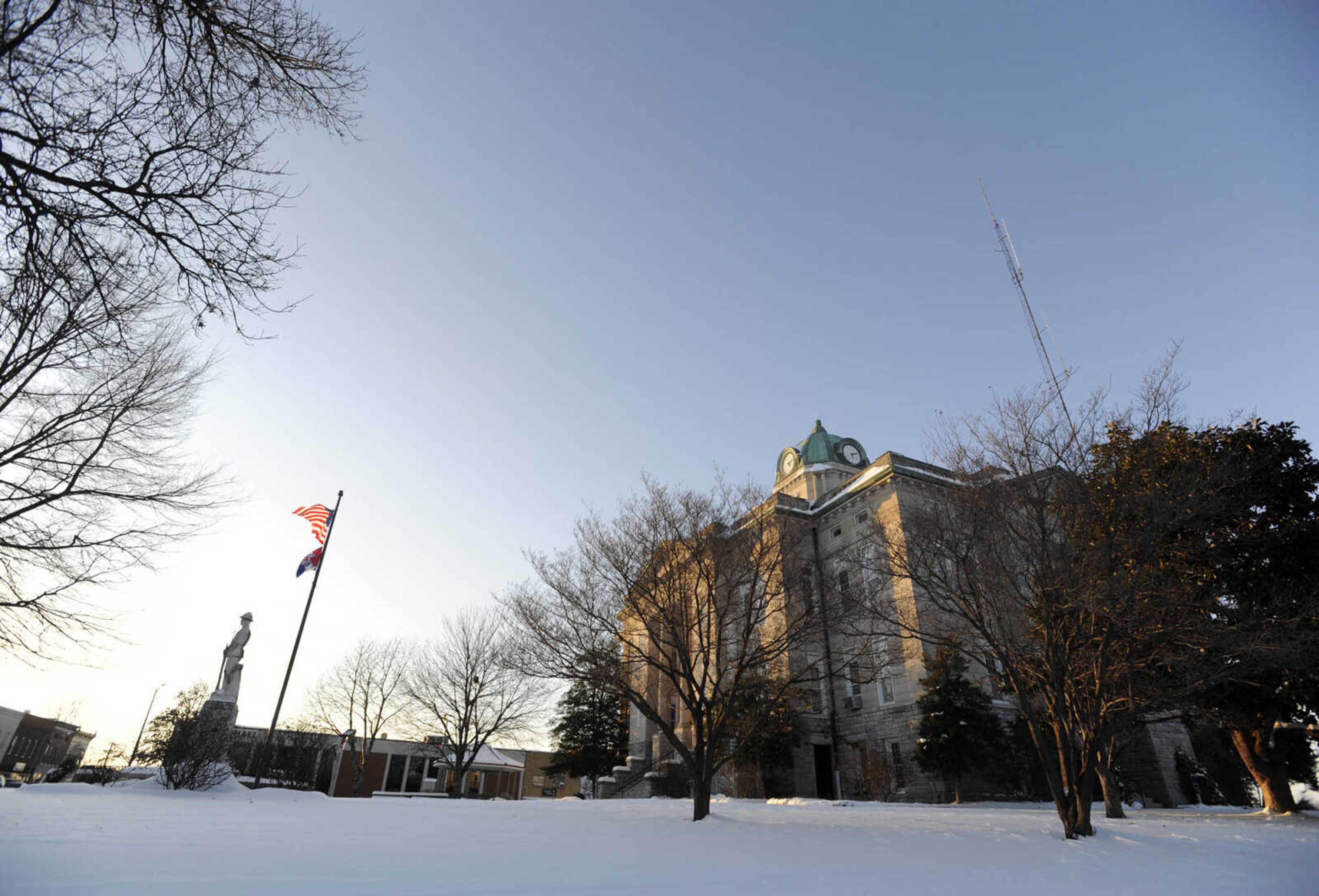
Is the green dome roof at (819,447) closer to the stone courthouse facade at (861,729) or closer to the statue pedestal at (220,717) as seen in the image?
the stone courthouse facade at (861,729)

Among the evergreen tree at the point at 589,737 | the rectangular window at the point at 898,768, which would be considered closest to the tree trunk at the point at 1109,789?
the rectangular window at the point at 898,768

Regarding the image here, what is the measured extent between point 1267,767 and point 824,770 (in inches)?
652

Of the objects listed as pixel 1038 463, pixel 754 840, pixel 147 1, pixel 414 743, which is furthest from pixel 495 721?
pixel 147 1

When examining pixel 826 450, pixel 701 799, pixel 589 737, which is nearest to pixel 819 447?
pixel 826 450

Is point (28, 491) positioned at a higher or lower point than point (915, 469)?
lower

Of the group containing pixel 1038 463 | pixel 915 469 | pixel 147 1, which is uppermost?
pixel 915 469

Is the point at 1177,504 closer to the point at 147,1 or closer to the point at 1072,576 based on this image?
the point at 1072,576

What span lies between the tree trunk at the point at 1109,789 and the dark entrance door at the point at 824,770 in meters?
15.5

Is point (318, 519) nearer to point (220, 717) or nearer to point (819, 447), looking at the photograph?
point (220, 717)

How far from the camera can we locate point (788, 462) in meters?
44.6

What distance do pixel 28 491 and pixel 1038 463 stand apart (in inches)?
703

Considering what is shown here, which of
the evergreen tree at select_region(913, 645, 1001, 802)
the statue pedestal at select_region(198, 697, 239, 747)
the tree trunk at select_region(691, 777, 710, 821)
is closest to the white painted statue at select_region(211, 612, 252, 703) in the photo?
the statue pedestal at select_region(198, 697, 239, 747)

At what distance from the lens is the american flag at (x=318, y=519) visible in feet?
73.7

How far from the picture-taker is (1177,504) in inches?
488
